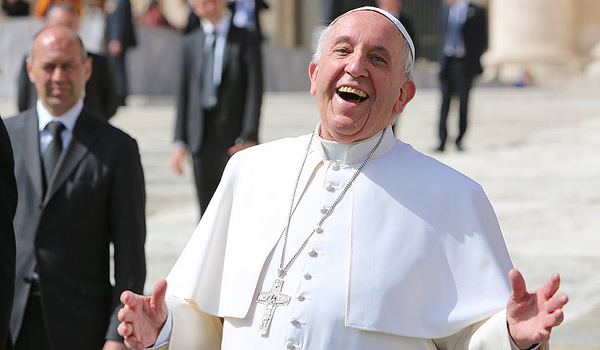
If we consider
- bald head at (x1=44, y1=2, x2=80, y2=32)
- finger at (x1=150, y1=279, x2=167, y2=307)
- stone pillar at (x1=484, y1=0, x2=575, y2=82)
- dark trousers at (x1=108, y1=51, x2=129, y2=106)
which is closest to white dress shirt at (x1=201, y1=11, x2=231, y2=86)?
bald head at (x1=44, y1=2, x2=80, y2=32)

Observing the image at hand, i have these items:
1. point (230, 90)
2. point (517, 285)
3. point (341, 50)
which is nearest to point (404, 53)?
point (341, 50)

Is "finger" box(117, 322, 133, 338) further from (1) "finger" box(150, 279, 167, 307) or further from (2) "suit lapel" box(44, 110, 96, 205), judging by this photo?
(2) "suit lapel" box(44, 110, 96, 205)

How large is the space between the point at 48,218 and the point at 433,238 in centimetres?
163

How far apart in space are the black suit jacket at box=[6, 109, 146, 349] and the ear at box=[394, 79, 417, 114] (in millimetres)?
1311

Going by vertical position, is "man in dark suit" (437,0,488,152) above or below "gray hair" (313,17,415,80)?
below

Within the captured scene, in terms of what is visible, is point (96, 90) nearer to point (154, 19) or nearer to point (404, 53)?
point (404, 53)

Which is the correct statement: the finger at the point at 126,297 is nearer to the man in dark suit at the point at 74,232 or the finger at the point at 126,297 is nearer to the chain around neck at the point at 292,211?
the chain around neck at the point at 292,211

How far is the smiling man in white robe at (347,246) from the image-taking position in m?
2.82

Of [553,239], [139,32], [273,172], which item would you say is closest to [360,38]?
[273,172]

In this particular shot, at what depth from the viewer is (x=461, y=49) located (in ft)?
39.8

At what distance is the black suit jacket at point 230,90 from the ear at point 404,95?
3712 mm

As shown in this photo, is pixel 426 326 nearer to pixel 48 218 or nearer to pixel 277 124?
pixel 48 218

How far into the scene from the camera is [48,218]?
396cm

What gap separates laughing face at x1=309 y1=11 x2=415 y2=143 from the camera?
2.89 m
